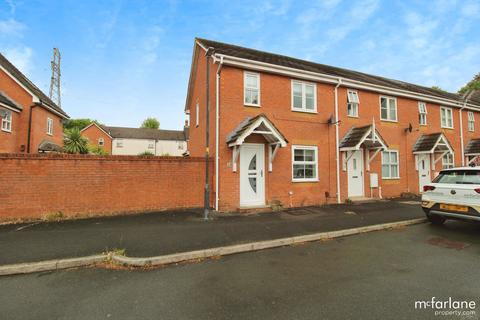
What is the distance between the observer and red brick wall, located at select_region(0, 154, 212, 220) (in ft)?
24.0

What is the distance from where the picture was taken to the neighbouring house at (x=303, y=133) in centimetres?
914

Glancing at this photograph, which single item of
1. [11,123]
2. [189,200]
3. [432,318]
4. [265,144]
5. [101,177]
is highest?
[11,123]

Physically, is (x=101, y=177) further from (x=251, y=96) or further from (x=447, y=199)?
(x=447, y=199)

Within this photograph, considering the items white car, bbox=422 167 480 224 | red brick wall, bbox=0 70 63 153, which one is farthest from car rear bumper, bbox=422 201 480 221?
red brick wall, bbox=0 70 63 153

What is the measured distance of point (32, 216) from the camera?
7383 millimetres

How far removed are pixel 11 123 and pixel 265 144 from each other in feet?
53.3

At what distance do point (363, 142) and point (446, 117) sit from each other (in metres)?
8.53

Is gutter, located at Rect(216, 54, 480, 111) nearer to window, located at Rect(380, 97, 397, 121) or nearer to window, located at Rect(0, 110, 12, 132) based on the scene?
window, located at Rect(380, 97, 397, 121)

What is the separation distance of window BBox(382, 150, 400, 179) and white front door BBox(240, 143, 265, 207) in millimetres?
7283

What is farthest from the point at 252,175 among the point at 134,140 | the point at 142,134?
the point at 142,134

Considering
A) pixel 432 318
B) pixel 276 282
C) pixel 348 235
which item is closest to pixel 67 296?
pixel 276 282

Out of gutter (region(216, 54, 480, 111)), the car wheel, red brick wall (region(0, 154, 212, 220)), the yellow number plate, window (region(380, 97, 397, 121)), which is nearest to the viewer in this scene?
the yellow number plate

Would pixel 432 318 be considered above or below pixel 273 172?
below

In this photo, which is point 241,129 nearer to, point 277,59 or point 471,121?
point 277,59
